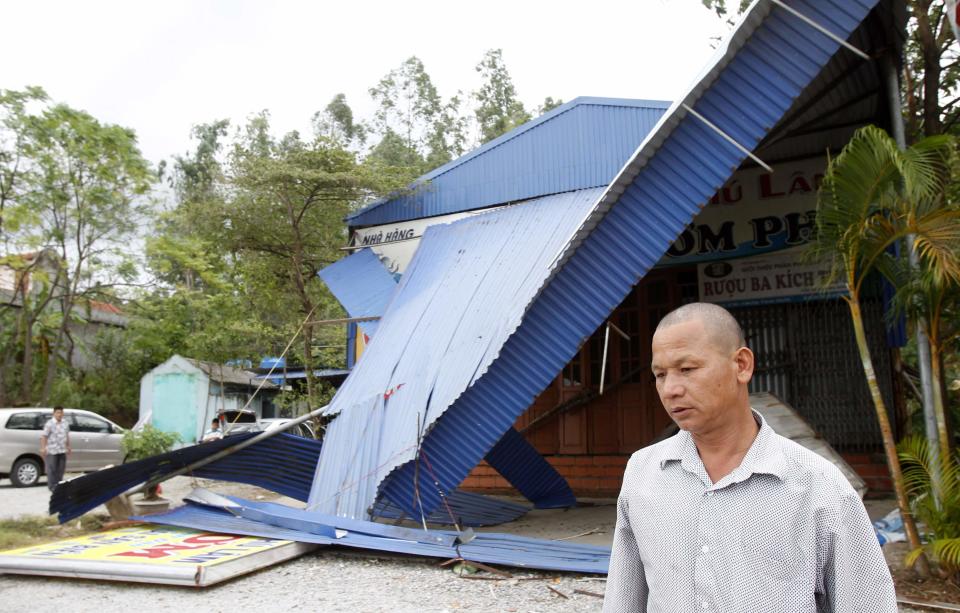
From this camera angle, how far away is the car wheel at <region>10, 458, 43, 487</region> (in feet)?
50.3

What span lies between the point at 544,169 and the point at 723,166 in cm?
531

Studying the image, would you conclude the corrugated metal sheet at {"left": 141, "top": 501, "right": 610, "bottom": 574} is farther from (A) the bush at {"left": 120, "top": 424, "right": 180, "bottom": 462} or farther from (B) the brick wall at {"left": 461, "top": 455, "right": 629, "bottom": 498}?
(A) the bush at {"left": 120, "top": 424, "right": 180, "bottom": 462}

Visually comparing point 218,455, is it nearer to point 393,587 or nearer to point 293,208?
point 393,587

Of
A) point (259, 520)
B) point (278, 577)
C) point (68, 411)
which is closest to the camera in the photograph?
Result: point (278, 577)

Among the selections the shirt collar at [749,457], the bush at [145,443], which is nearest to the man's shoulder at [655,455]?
the shirt collar at [749,457]

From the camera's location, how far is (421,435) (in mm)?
7281

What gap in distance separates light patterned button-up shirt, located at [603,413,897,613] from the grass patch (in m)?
8.48

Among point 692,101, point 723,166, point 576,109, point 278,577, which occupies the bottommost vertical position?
point 278,577

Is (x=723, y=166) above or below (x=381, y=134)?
below

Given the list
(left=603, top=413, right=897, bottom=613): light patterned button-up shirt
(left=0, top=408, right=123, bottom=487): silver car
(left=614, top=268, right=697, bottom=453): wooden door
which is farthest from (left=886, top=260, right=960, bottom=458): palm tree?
(left=0, top=408, right=123, bottom=487): silver car

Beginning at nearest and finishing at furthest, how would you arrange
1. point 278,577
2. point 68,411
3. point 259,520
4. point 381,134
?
point 278,577 < point 259,520 < point 68,411 < point 381,134

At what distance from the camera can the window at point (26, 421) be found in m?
15.4

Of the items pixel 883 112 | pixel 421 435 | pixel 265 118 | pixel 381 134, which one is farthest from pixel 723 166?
pixel 381 134

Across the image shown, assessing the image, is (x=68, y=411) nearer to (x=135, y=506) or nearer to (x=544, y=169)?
(x=135, y=506)
